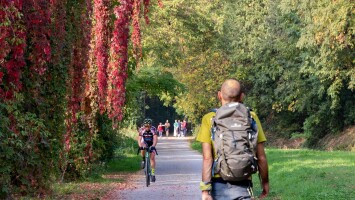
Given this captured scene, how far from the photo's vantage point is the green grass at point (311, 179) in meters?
16.9

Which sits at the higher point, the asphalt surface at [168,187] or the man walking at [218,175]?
the man walking at [218,175]

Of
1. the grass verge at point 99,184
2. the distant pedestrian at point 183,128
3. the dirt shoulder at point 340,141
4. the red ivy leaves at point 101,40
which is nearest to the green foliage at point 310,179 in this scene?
the grass verge at point 99,184

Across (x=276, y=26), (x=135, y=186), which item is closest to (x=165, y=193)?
(x=135, y=186)

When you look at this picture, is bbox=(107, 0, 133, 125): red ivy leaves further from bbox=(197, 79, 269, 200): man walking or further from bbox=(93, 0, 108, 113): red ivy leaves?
bbox=(197, 79, 269, 200): man walking

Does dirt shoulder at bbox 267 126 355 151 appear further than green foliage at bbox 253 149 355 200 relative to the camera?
Yes

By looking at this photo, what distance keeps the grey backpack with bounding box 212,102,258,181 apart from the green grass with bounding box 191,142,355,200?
9.32 metres

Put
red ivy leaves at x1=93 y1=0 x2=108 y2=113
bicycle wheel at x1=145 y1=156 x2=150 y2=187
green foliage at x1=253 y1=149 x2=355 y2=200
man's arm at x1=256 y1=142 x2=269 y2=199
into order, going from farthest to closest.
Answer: red ivy leaves at x1=93 y1=0 x2=108 y2=113
bicycle wheel at x1=145 y1=156 x2=150 y2=187
green foliage at x1=253 y1=149 x2=355 y2=200
man's arm at x1=256 y1=142 x2=269 y2=199

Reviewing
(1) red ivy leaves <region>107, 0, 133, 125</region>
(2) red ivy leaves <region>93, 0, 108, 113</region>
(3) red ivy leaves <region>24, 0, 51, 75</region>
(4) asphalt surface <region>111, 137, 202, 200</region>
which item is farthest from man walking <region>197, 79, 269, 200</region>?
(1) red ivy leaves <region>107, 0, 133, 125</region>

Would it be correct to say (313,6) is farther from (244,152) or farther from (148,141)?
(244,152)

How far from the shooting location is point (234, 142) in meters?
6.86

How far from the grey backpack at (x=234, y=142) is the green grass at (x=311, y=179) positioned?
932 cm

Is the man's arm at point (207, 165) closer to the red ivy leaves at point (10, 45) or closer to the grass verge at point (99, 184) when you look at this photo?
the red ivy leaves at point (10, 45)

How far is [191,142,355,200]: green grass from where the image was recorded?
16.9m

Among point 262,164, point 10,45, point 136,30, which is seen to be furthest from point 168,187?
point 262,164
